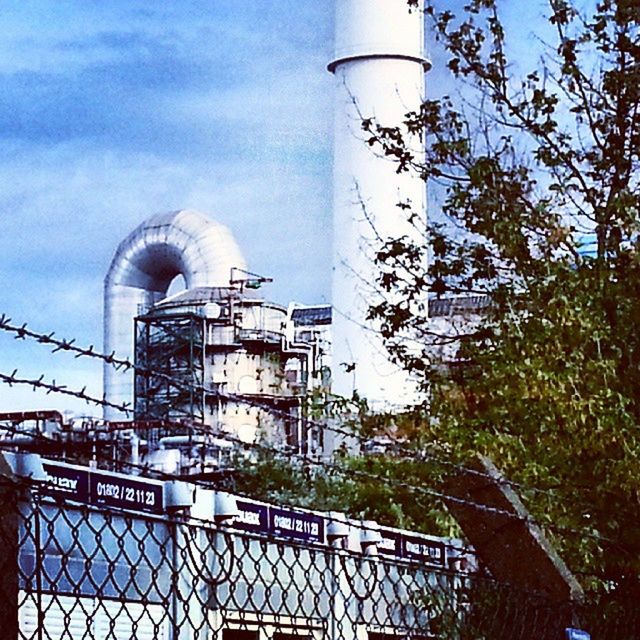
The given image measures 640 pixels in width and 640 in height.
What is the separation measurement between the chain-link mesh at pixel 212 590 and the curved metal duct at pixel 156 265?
44737 millimetres

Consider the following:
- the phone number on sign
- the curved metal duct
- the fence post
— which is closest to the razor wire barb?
the fence post

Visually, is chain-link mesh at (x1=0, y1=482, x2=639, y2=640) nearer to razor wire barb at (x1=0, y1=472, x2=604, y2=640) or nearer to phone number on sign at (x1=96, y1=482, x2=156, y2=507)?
razor wire barb at (x1=0, y1=472, x2=604, y2=640)

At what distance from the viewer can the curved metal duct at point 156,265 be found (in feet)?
163

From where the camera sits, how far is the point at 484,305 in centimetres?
1011

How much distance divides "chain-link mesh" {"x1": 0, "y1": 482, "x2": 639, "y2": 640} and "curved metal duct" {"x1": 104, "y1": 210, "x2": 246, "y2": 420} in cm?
4474

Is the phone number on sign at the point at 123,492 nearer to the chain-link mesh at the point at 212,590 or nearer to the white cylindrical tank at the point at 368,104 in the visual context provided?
the chain-link mesh at the point at 212,590

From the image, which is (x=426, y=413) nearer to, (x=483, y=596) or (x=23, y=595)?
(x=483, y=596)

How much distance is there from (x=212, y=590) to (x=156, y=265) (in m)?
47.9

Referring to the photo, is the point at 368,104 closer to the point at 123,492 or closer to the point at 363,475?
the point at 123,492

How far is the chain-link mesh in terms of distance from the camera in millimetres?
2480

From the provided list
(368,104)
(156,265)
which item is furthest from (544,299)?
(156,265)

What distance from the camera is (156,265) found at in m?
50.8

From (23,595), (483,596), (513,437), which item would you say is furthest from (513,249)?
(23,595)

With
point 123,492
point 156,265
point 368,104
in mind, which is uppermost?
point 368,104
